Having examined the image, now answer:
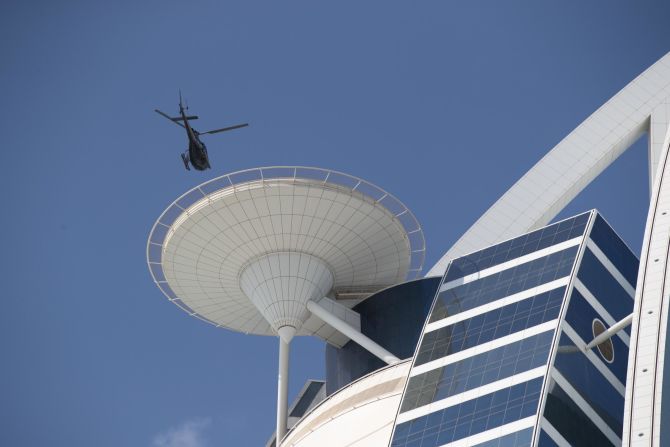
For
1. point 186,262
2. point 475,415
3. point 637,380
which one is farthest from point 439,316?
point 637,380

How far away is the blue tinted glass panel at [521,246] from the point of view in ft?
240

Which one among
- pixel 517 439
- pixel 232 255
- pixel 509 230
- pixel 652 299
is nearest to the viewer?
pixel 652 299

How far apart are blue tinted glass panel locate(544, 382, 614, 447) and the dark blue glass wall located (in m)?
23.1

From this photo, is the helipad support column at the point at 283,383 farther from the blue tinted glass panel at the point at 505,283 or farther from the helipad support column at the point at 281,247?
the blue tinted glass panel at the point at 505,283

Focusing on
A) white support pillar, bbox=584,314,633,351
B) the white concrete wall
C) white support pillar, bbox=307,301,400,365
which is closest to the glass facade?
white support pillar, bbox=584,314,633,351

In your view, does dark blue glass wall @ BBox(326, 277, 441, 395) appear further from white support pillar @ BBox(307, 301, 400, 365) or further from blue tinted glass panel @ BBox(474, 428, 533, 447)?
blue tinted glass panel @ BBox(474, 428, 533, 447)

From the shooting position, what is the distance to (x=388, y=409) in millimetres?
71250

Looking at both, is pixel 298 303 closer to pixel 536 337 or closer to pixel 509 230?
pixel 536 337

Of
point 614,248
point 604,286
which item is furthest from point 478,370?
point 614,248

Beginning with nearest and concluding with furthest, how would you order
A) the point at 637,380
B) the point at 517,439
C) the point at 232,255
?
the point at 637,380
the point at 517,439
the point at 232,255

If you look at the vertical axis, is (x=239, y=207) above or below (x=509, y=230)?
below

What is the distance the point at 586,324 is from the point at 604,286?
4.68 m

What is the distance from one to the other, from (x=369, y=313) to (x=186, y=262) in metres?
15.6

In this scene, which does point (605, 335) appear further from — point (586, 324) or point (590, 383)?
point (590, 383)
